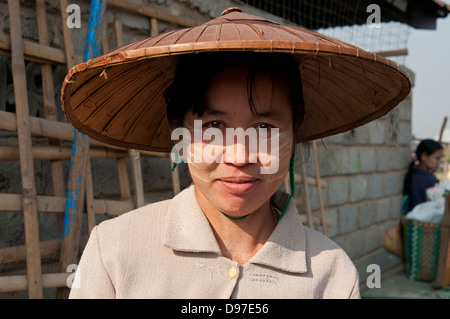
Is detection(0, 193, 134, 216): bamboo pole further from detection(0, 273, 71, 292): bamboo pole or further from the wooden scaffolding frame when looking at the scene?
detection(0, 273, 71, 292): bamboo pole

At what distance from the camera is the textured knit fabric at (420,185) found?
5785mm

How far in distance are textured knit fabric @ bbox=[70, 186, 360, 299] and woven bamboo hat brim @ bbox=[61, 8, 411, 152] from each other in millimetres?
348

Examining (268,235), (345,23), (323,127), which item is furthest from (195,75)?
(345,23)

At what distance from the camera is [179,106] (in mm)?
1229

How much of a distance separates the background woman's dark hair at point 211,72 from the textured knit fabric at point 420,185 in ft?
16.8

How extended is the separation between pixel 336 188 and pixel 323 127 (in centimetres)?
299

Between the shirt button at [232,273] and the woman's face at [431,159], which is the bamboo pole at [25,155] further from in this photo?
the woman's face at [431,159]

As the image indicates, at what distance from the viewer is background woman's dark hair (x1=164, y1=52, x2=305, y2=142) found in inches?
44.7

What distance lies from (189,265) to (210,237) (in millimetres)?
91

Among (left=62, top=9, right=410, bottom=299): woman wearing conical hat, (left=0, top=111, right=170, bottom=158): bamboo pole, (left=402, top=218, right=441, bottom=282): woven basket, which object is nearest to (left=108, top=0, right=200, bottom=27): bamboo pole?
(left=0, top=111, right=170, bottom=158): bamboo pole
